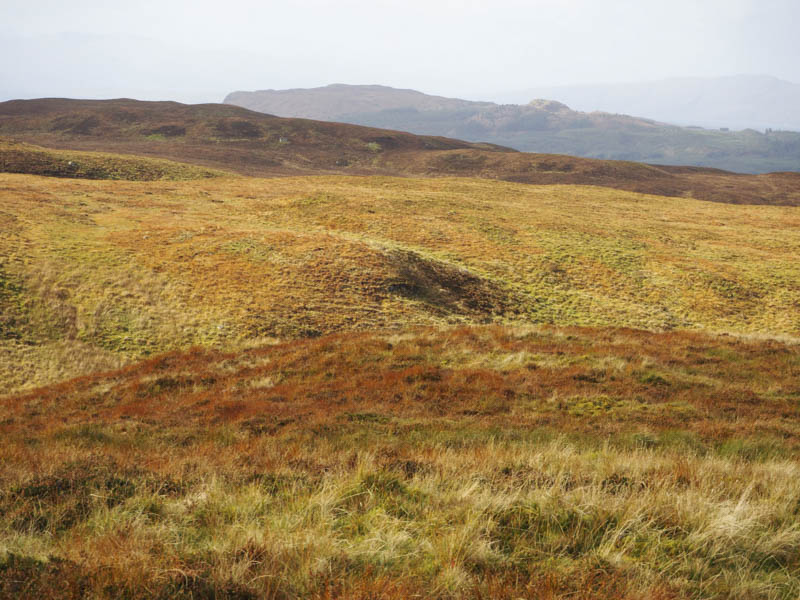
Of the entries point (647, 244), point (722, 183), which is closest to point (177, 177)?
point (647, 244)

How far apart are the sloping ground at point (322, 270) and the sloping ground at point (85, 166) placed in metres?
10.5

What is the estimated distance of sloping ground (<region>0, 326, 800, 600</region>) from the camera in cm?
365

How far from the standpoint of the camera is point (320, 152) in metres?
115

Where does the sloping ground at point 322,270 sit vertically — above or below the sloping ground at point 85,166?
below

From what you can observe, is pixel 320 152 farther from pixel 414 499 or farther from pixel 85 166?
pixel 414 499

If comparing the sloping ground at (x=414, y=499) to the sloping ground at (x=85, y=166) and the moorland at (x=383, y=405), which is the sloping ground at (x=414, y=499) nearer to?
the moorland at (x=383, y=405)

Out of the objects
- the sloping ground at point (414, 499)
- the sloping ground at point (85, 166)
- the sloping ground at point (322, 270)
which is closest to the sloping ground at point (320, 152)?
the sloping ground at point (85, 166)

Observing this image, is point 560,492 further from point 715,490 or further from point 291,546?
point 291,546

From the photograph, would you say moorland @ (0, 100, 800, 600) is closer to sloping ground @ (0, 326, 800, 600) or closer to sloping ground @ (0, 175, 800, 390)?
sloping ground @ (0, 326, 800, 600)

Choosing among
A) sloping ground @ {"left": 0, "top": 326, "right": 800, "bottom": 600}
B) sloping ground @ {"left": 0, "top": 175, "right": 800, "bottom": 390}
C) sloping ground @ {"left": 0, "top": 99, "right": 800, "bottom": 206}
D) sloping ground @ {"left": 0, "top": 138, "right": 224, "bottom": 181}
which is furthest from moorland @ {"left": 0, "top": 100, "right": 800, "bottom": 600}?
sloping ground @ {"left": 0, "top": 99, "right": 800, "bottom": 206}

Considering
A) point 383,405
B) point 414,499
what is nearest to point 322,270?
point 383,405

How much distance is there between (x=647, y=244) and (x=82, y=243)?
44.5 m

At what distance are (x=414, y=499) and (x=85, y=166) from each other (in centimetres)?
7458

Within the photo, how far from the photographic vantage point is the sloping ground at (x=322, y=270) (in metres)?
21.0
